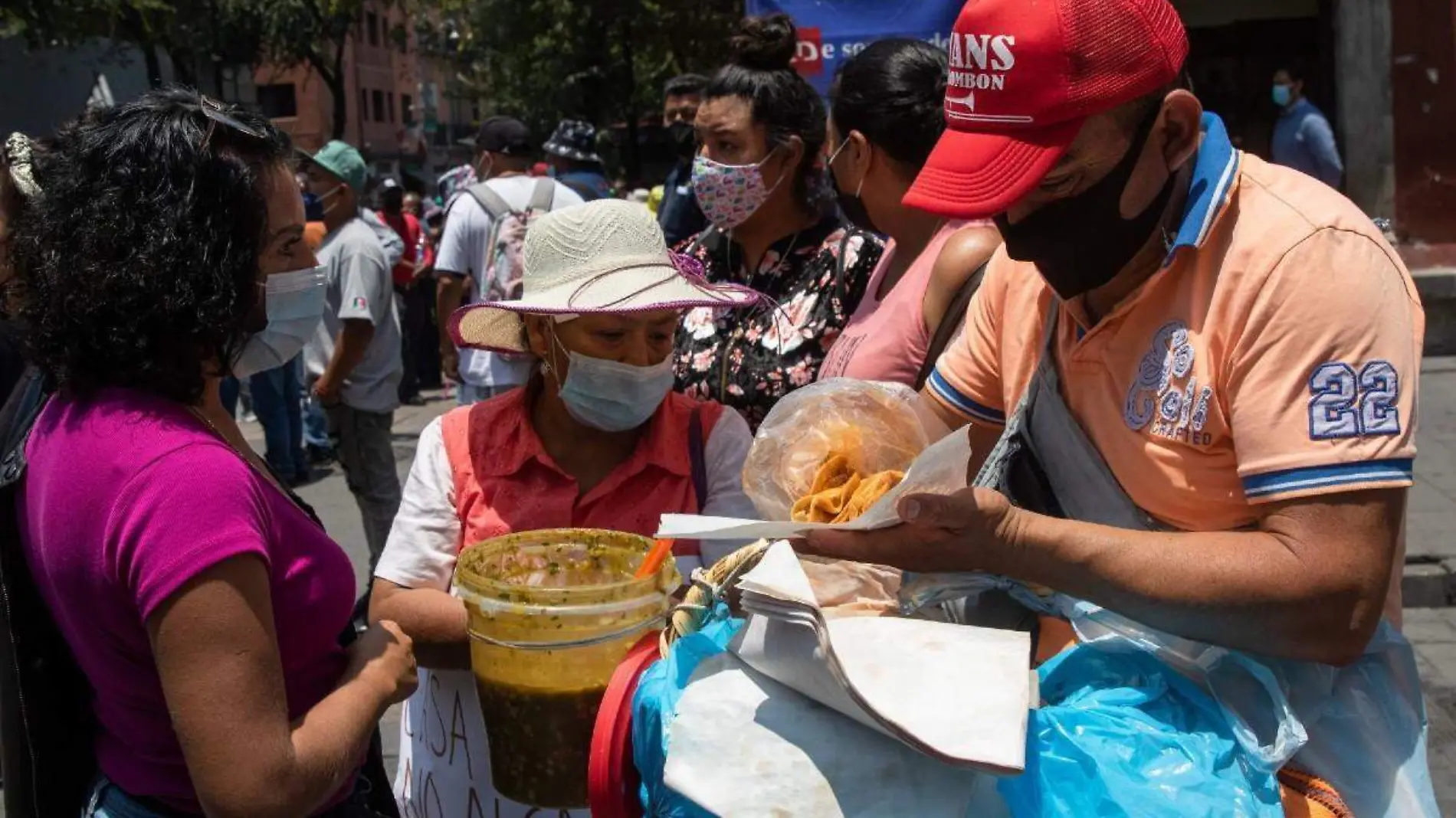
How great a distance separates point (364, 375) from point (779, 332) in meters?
3.48

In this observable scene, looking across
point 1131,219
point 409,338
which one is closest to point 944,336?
point 1131,219

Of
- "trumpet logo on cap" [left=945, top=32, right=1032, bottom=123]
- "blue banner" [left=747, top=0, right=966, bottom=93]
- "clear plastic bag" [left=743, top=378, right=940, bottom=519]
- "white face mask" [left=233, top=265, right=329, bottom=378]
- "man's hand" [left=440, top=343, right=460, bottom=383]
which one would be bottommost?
"man's hand" [left=440, top=343, right=460, bottom=383]

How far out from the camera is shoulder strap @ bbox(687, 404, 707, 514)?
2725mm

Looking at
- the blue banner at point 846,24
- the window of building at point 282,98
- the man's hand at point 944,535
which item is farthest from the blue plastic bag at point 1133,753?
the window of building at point 282,98

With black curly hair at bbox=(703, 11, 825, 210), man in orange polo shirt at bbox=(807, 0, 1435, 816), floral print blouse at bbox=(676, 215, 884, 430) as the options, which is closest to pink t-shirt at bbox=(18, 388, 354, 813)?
man in orange polo shirt at bbox=(807, 0, 1435, 816)

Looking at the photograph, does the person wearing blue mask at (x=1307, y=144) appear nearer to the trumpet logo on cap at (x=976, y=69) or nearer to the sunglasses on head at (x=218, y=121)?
the trumpet logo on cap at (x=976, y=69)

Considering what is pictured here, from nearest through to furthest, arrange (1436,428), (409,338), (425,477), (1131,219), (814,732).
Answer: (814,732) < (1131,219) < (425,477) < (1436,428) < (409,338)

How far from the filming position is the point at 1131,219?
178cm

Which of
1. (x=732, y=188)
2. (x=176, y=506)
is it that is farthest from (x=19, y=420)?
(x=732, y=188)

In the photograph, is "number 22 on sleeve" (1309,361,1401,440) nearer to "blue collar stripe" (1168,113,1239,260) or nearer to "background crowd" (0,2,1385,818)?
"blue collar stripe" (1168,113,1239,260)

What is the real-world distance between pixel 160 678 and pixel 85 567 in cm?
18

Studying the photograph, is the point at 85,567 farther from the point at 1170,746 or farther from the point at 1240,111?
the point at 1240,111

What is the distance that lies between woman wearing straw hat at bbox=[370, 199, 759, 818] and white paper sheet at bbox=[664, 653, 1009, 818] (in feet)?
3.45

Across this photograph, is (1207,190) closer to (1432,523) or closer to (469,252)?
(469,252)
